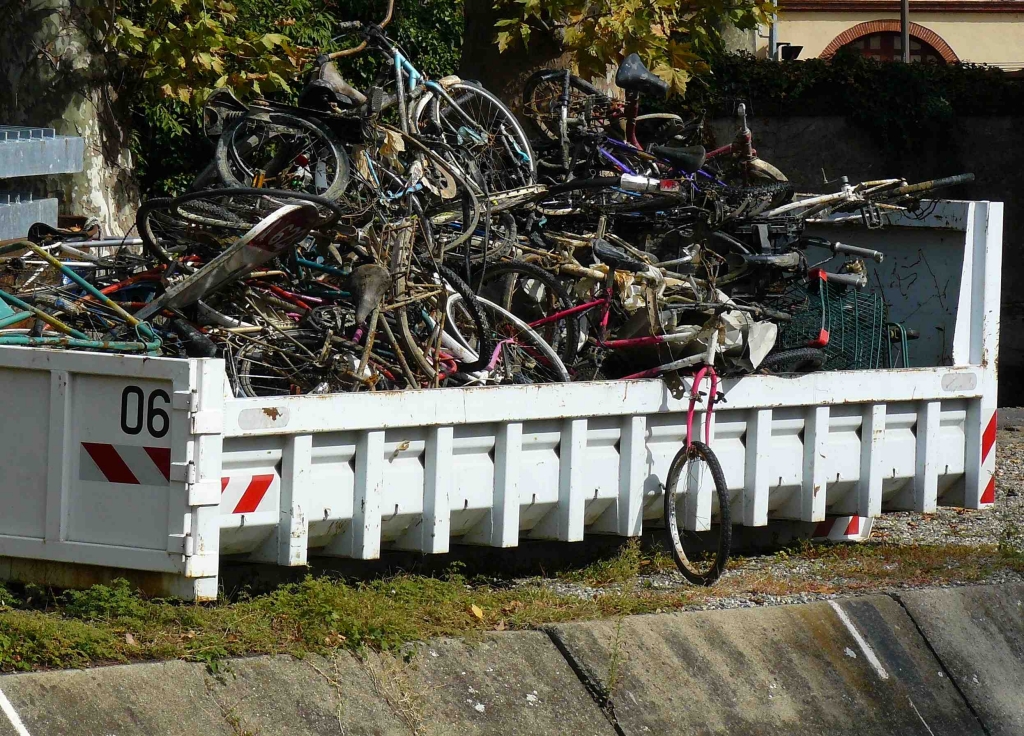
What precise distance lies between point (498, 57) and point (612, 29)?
1099mm

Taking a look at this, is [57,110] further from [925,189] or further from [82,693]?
[82,693]

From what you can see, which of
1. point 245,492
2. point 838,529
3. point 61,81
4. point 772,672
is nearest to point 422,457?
point 245,492

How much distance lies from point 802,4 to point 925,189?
29.0 metres

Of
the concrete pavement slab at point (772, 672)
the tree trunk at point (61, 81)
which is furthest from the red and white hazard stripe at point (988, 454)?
the tree trunk at point (61, 81)

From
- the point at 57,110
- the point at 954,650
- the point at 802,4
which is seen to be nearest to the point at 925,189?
the point at 954,650

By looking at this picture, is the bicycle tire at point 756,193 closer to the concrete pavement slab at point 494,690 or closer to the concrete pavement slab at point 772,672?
the concrete pavement slab at point 772,672

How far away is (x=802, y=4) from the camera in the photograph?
35.0 metres

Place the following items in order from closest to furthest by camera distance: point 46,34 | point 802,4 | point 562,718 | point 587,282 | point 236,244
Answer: point 562,718, point 236,244, point 587,282, point 46,34, point 802,4

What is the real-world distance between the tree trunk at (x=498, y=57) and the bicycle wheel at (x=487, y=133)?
1747mm

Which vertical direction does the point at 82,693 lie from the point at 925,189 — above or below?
below

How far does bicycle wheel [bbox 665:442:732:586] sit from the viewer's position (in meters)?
5.84

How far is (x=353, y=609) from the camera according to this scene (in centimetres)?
503

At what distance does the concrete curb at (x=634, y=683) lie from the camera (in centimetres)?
430

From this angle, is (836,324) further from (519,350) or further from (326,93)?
(326,93)
